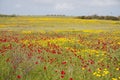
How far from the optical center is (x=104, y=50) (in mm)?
10992

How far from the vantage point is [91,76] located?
273 inches

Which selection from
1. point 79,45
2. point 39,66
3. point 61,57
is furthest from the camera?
point 79,45

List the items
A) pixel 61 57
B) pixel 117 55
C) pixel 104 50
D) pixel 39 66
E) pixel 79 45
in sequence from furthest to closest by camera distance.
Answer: pixel 79 45
pixel 104 50
pixel 61 57
pixel 117 55
pixel 39 66

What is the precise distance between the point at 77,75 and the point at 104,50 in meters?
4.25

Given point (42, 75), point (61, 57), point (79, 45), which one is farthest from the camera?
point (79, 45)

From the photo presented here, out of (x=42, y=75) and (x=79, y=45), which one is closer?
(x=42, y=75)

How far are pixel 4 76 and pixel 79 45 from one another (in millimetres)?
6596

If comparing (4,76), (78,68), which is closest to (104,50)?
(78,68)

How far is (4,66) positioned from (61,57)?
267 cm

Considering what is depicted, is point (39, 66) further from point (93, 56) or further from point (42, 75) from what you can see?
point (93, 56)

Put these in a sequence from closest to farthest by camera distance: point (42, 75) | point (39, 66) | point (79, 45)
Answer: point (42, 75)
point (39, 66)
point (79, 45)

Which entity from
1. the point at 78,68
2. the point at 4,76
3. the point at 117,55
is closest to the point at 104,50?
the point at 117,55

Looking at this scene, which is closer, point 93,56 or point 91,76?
point 91,76

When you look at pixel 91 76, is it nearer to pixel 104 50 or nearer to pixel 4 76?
pixel 4 76
